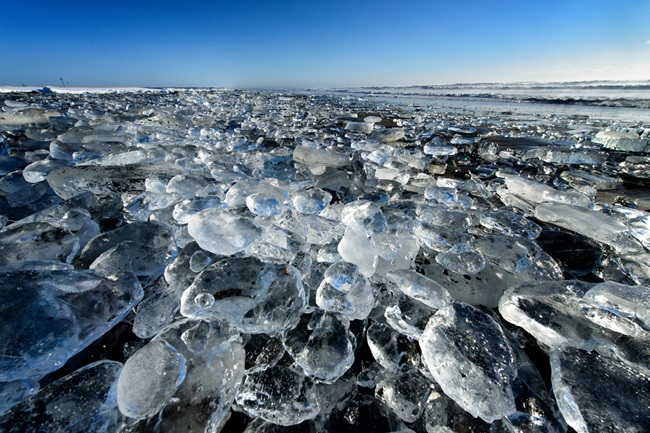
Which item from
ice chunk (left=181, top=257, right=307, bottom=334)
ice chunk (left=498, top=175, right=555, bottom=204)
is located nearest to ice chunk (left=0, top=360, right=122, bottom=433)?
ice chunk (left=181, top=257, right=307, bottom=334)

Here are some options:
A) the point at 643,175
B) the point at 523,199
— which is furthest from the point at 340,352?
the point at 643,175

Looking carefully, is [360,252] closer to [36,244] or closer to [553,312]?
[553,312]

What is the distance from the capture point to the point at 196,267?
812 mm

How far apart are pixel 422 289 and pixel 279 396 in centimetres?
42

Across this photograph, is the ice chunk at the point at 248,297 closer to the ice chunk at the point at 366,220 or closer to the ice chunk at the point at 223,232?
the ice chunk at the point at 223,232

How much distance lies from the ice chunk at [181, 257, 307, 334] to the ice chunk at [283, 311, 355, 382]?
4 centimetres

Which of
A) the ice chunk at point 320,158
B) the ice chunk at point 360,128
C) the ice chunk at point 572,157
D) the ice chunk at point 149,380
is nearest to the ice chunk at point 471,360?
the ice chunk at point 149,380

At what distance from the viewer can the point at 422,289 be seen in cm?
73

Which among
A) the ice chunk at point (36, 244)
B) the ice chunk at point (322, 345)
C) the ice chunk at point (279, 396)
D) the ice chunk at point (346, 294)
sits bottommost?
the ice chunk at point (279, 396)

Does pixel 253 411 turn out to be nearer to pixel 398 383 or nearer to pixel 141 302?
pixel 398 383

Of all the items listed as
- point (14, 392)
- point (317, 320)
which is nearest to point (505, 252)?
point (317, 320)

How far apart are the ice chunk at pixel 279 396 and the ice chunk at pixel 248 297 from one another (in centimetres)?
11

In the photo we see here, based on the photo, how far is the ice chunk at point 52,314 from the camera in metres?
0.52

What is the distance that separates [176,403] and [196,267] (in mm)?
365
